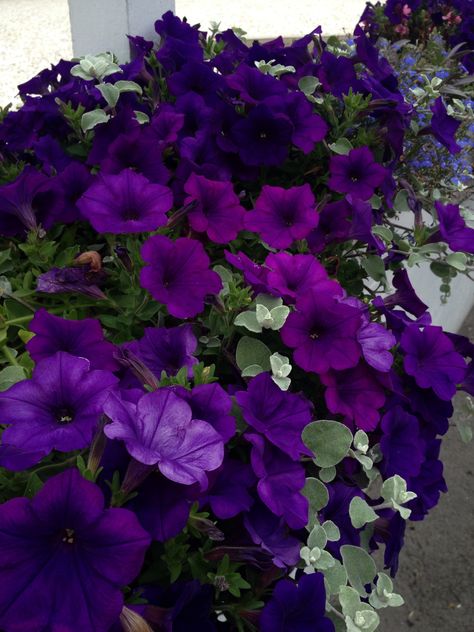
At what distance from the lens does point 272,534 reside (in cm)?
81

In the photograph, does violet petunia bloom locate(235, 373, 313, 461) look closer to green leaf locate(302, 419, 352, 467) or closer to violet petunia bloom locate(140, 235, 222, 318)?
green leaf locate(302, 419, 352, 467)

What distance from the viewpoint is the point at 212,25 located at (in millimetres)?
1724

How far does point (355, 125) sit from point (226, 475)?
927mm

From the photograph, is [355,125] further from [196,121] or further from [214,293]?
[214,293]

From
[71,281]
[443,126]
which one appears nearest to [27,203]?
[71,281]

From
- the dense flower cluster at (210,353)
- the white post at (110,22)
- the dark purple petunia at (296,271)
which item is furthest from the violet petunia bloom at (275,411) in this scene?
the white post at (110,22)

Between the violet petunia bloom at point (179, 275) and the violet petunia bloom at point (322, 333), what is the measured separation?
0.14 metres

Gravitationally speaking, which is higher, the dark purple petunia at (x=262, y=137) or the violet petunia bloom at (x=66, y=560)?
the dark purple petunia at (x=262, y=137)

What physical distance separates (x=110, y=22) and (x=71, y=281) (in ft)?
2.98

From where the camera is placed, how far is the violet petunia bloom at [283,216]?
1.14 m

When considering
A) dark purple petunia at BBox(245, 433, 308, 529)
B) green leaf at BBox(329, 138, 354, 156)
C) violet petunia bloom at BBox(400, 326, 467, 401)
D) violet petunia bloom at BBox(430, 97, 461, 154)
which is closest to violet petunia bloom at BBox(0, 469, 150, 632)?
dark purple petunia at BBox(245, 433, 308, 529)

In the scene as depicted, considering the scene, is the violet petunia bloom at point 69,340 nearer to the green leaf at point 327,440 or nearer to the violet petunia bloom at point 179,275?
the violet petunia bloom at point 179,275

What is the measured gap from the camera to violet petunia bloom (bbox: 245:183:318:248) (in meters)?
1.14

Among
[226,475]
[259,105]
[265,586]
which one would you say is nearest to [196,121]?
[259,105]
